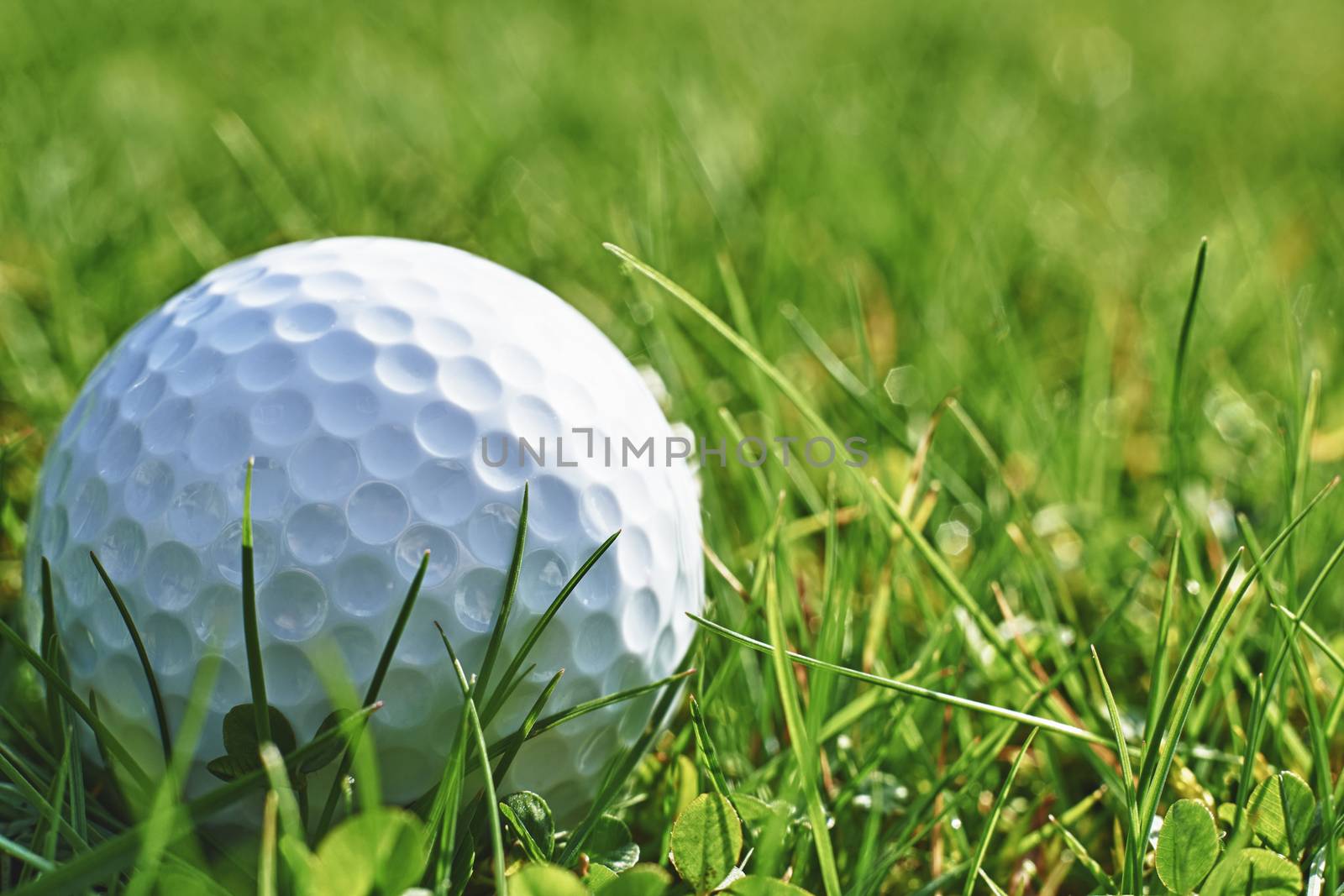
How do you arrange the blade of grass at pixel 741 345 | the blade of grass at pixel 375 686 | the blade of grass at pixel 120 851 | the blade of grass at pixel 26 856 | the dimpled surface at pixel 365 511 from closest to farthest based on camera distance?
the blade of grass at pixel 120 851
the blade of grass at pixel 26 856
the blade of grass at pixel 375 686
the dimpled surface at pixel 365 511
the blade of grass at pixel 741 345

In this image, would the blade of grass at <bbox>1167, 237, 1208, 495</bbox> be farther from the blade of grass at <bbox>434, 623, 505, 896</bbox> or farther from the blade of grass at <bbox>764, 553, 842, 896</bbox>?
the blade of grass at <bbox>434, 623, 505, 896</bbox>

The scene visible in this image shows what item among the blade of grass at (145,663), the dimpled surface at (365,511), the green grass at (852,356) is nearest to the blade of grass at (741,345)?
the green grass at (852,356)

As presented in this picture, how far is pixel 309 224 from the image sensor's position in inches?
93.7

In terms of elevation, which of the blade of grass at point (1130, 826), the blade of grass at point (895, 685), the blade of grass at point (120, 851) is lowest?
the blade of grass at point (1130, 826)

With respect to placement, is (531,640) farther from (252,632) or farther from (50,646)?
(50,646)

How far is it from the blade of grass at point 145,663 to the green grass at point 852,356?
6 centimetres

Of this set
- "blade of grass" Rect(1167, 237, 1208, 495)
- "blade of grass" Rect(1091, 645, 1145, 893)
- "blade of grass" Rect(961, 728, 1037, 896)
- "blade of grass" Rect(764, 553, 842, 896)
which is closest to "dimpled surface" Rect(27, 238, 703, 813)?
"blade of grass" Rect(764, 553, 842, 896)

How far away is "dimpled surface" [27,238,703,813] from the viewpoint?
1.16m

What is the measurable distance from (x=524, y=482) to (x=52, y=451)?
616 millimetres

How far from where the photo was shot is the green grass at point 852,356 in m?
1.19

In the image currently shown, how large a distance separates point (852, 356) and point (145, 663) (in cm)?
162

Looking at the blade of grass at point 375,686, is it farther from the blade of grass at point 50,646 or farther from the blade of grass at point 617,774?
the blade of grass at point 50,646

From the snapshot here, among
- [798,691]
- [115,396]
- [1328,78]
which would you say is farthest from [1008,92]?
[115,396]

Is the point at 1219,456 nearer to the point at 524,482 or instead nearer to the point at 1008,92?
the point at 524,482
